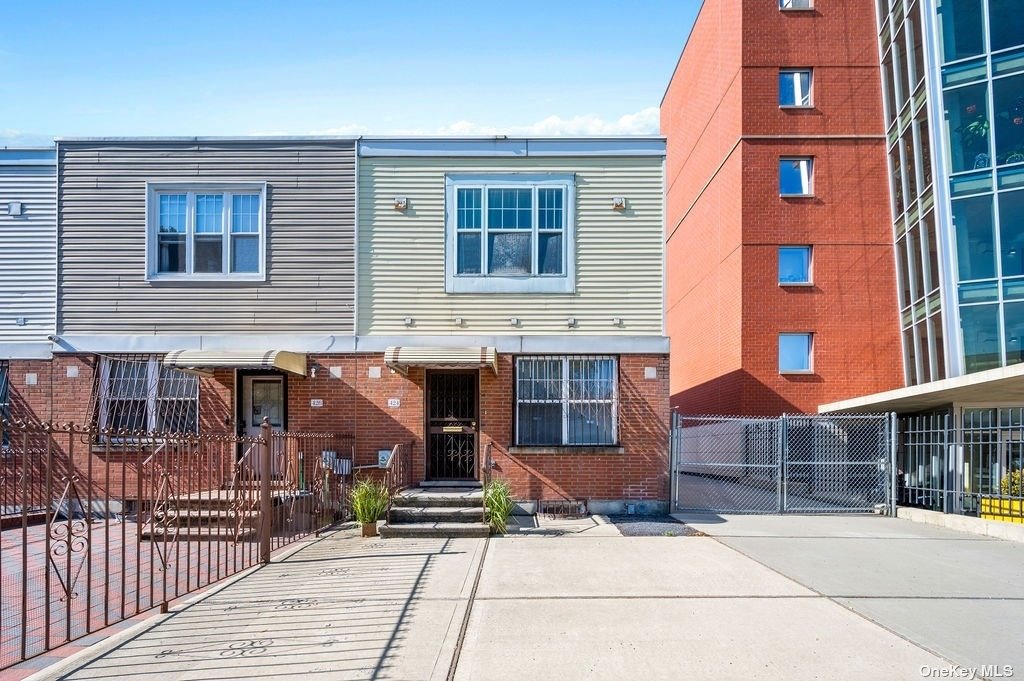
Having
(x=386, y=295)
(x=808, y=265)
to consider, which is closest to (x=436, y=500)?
(x=386, y=295)

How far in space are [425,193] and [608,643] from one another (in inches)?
358

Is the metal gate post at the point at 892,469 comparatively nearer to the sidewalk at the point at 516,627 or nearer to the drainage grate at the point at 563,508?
the sidewalk at the point at 516,627

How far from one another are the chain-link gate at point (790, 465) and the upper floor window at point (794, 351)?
2332 millimetres

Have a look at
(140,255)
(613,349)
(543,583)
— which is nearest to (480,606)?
(543,583)

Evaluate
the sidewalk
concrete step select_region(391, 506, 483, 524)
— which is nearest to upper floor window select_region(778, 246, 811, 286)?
the sidewalk

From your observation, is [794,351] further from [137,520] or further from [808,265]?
[137,520]

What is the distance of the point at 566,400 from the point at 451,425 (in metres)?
2.11

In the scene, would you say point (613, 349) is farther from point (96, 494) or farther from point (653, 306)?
point (96, 494)

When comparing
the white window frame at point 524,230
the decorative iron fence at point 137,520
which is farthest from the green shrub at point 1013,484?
the decorative iron fence at point 137,520

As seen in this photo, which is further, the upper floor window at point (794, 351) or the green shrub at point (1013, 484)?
the upper floor window at point (794, 351)

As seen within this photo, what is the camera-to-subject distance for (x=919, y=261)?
1909 centimetres

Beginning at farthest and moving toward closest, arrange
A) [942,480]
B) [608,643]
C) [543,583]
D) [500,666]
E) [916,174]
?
[916,174]
[942,480]
[543,583]
[608,643]
[500,666]

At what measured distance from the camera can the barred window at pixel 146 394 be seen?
1241 centimetres

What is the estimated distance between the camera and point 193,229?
12.8 metres
